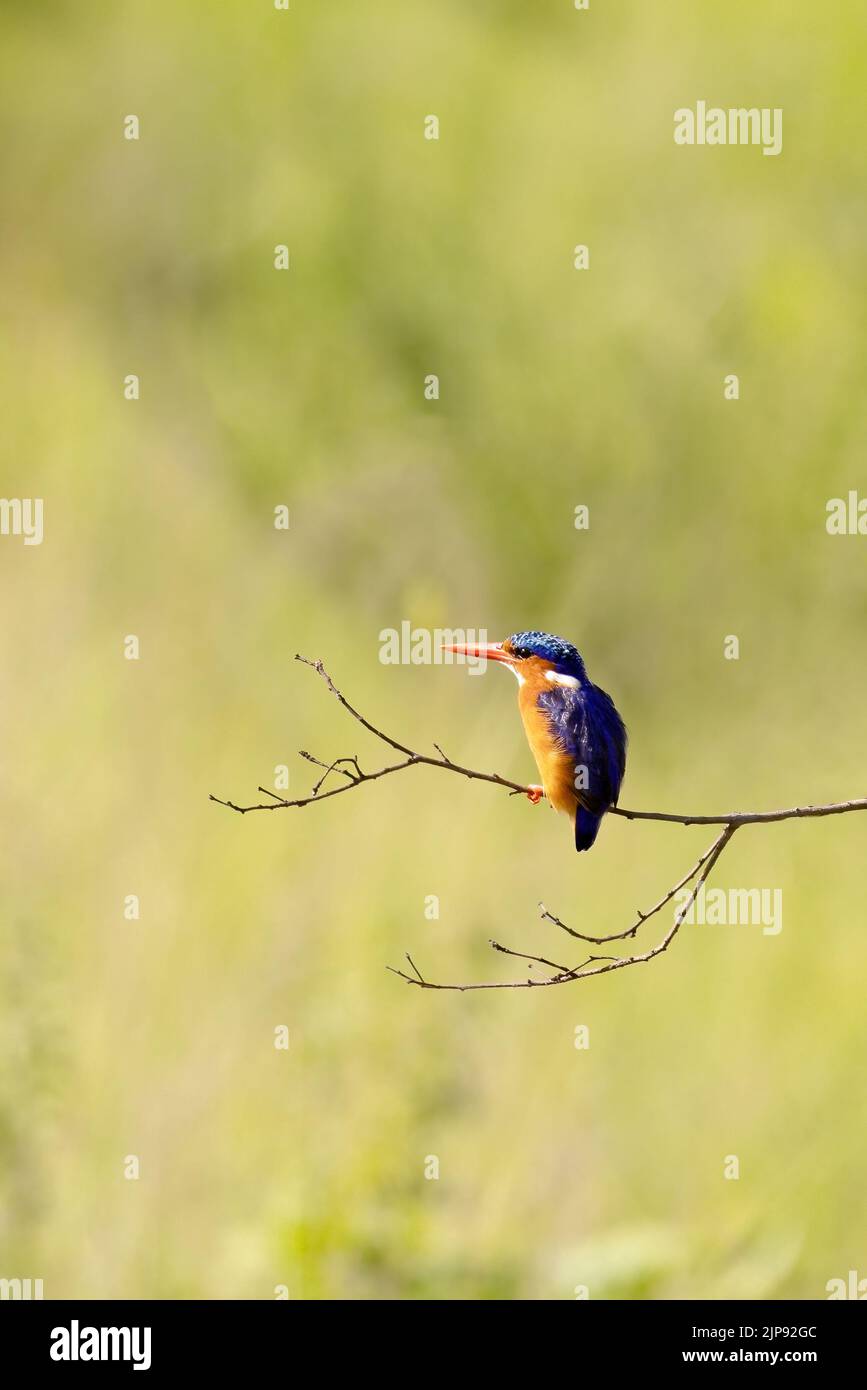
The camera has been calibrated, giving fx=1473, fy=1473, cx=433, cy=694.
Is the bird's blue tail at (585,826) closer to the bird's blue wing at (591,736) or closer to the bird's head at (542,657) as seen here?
the bird's blue wing at (591,736)

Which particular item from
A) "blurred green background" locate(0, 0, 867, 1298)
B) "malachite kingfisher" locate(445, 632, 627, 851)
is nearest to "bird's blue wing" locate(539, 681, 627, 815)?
"malachite kingfisher" locate(445, 632, 627, 851)

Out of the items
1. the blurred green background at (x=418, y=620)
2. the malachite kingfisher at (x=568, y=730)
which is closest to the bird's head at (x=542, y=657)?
the malachite kingfisher at (x=568, y=730)

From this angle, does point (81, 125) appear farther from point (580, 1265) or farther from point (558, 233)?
point (580, 1265)

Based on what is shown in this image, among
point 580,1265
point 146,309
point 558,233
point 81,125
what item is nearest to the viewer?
point 580,1265

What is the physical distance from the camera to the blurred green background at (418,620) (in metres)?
3.80

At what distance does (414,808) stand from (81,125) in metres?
8.15

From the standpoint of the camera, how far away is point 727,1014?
16.7 feet

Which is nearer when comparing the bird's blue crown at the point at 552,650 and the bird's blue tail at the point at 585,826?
the bird's blue tail at the point at 585,826

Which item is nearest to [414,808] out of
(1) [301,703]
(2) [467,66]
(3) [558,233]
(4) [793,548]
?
(1) [301,703]

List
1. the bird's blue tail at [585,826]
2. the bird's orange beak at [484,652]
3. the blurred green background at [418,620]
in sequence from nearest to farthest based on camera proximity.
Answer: the bird's blue tail at [585,826] < the bird's orange beak at [484,652] < the blurred green background at [418,620]

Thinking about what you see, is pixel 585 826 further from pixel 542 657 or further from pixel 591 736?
pixel 542 657

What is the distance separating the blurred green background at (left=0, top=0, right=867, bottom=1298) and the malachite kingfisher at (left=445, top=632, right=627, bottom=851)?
1.66 m

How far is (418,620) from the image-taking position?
3.57m

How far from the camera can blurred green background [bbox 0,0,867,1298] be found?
380cm
